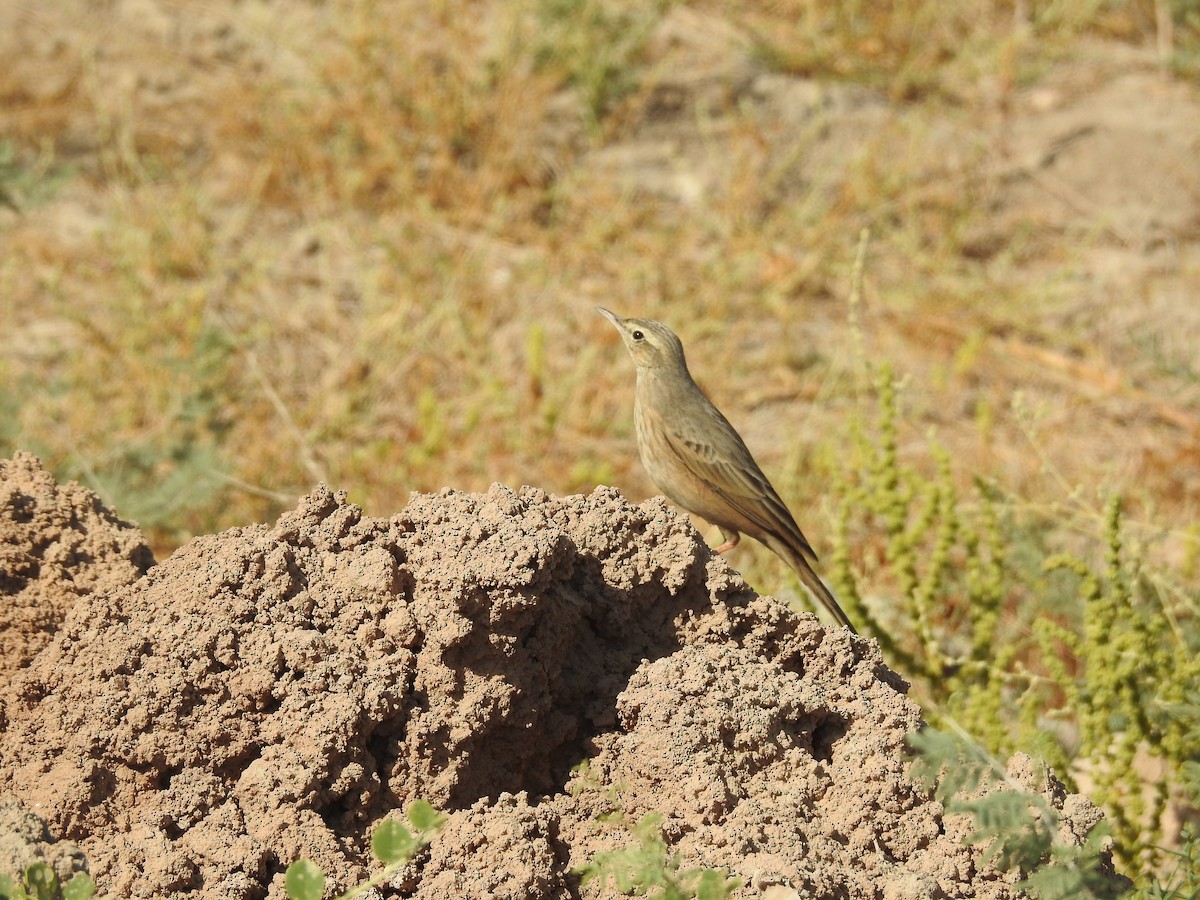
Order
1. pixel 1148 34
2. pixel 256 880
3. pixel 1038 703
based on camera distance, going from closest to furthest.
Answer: pixel 256 880 < pixel 1038 703 < pixel 1148 34

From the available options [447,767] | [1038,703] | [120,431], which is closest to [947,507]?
[1038,703]

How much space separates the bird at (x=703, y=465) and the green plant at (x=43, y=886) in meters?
2.71

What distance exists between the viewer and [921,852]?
2.78 metres

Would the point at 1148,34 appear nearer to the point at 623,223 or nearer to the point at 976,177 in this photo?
the point at 976,177

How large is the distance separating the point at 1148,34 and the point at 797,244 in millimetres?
4097

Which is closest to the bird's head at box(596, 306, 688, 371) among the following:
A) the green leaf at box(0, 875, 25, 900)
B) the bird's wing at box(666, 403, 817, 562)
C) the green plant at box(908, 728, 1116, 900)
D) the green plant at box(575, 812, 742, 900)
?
the bird's wing at box(666, 403, 817, 562)

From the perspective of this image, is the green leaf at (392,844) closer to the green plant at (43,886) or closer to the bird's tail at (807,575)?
the green plant at (43,886)

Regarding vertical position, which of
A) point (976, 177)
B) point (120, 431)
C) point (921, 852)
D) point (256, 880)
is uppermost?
point (256, 880)

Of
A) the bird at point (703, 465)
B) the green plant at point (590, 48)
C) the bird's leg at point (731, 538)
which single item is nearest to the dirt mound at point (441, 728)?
the bird at point (703, 465)

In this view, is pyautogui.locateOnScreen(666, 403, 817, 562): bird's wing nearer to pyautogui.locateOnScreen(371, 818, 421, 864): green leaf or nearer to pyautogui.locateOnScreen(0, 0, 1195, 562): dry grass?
pyautogui.locateOnScreen(0, 0, 1195, 562): dry grass

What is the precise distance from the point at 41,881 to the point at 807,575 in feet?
9.53

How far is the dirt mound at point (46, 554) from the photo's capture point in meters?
3.20

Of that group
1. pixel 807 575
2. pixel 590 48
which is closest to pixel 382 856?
pixel 807 575

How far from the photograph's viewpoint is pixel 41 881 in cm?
250
